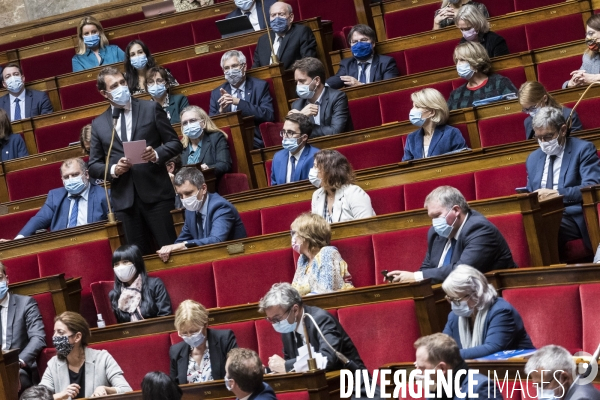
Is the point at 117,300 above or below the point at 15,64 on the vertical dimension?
below

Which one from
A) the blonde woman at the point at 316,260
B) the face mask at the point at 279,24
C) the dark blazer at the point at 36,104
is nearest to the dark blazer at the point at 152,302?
the blonde woman at the point at 316,260

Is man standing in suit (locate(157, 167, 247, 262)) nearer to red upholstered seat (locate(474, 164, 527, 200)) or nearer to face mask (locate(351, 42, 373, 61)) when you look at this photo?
red upholstered seat (locate(474, 164, 527, 200))

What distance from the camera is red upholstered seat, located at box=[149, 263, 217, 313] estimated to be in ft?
7.84

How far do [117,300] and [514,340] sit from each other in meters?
0.93

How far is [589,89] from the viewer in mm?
2473

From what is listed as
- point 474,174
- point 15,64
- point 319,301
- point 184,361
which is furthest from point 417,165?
point 15,64

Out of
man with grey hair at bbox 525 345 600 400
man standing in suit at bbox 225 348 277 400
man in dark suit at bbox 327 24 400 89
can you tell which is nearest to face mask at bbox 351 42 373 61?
man in dark suit at bbox 327 24 400 89

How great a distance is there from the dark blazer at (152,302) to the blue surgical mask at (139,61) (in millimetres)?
991

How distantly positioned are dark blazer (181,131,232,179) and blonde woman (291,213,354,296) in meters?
0.69

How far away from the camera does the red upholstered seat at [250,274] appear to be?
2.31 m

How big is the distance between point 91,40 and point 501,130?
1.49 metres

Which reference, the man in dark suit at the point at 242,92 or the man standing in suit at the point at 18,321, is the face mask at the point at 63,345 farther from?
the man in dark suit at the point at 242,92

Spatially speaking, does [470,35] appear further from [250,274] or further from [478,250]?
[478,250]

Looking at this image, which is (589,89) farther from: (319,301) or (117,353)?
(117,353)
